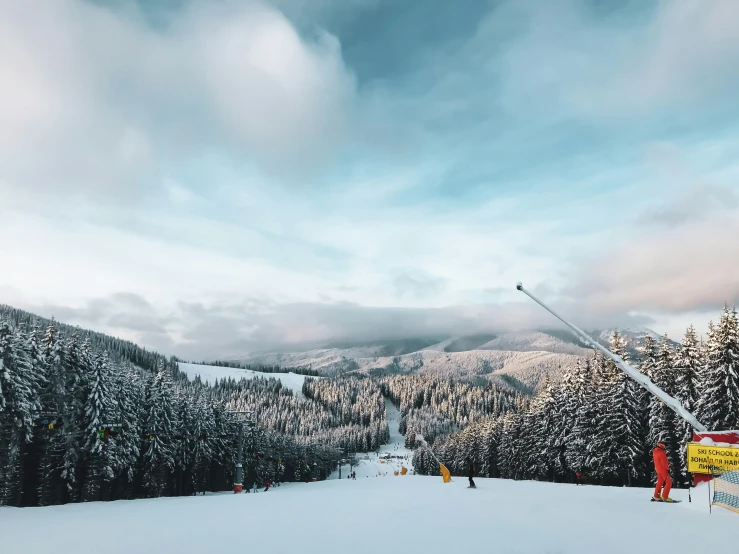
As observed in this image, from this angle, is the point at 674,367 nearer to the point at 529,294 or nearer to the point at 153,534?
the point at 529,294

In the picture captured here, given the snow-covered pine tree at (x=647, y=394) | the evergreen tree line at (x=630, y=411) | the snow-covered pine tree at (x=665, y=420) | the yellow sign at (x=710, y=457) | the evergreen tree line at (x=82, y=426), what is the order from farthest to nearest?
1. the snow-covered pine tree at (x=647, y=394)
2. the snow-covered pine tree at (x=665, y=420)
3. the evergreen tree line at (x=630, y=411)
4. the evergreen tree line at (x=82, y=426)
5. the yellow sign at (x=710, y=457)

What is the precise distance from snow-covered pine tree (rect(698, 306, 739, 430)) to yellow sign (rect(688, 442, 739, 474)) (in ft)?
68.5

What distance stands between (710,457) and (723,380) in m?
22.1

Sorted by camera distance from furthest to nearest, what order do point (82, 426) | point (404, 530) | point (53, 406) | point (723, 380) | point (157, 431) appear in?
1. point (157, 431)
2. point (82, 426)
3. point (53, 406)
4. point (723, 380)
5. point (404, 530)

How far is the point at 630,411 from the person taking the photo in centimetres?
4447

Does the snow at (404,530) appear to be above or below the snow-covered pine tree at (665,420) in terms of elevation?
below

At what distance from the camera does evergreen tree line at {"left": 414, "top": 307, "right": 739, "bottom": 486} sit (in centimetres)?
3616

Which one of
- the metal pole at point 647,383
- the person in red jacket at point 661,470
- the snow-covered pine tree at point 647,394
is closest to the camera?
the person in red jacket at point 661,470

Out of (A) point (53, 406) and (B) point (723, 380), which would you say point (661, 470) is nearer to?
(B) point (723, 380)

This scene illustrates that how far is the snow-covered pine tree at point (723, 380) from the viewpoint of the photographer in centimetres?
3525

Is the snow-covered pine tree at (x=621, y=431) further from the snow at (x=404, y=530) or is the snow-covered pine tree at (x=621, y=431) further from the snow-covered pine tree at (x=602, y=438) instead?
the snow at (x=404, y=530)

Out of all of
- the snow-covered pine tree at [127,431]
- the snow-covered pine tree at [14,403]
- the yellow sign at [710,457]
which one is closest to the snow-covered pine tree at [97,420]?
the snow-covered pine tree at [127,431]

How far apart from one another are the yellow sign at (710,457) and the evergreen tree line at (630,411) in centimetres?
1888

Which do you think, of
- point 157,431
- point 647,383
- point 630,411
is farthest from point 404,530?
point 157,431
